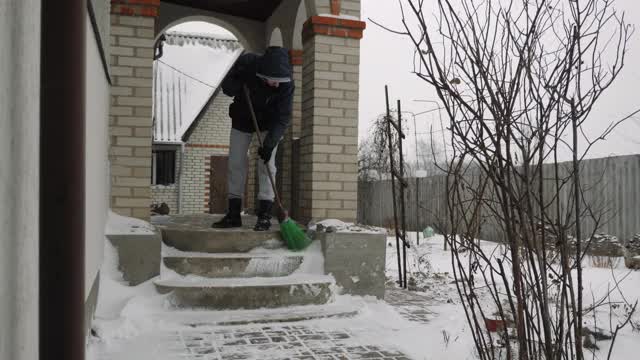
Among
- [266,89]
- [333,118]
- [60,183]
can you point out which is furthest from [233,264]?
[60,183]

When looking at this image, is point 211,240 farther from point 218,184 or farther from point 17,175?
point 218,184

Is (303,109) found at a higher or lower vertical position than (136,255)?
higher

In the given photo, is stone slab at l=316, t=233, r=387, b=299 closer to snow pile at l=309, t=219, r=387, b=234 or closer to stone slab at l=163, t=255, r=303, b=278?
snow pile at l=309, t=219, r=387, b=234

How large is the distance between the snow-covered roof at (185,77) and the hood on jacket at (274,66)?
1212cm

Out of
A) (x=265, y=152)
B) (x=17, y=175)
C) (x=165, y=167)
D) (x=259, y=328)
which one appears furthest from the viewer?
(x=165, y=167)

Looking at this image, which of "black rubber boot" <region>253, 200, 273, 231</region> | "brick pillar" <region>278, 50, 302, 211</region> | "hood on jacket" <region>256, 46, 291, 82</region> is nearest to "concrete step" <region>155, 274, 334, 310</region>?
"black rubber boot" <region>253, 200, 273, 231</region>

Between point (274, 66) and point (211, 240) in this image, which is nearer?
point (211, 240)

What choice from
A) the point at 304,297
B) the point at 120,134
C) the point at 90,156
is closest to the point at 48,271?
the point at 90,156

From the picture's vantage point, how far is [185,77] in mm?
19156

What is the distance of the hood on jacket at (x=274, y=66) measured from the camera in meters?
5.16

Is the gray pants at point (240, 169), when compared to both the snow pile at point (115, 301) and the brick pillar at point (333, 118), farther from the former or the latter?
the snow pile at point (115, 301)

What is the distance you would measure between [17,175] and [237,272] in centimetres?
354

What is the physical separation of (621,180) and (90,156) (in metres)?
10.4

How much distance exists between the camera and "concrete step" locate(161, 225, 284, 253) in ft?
16.2
